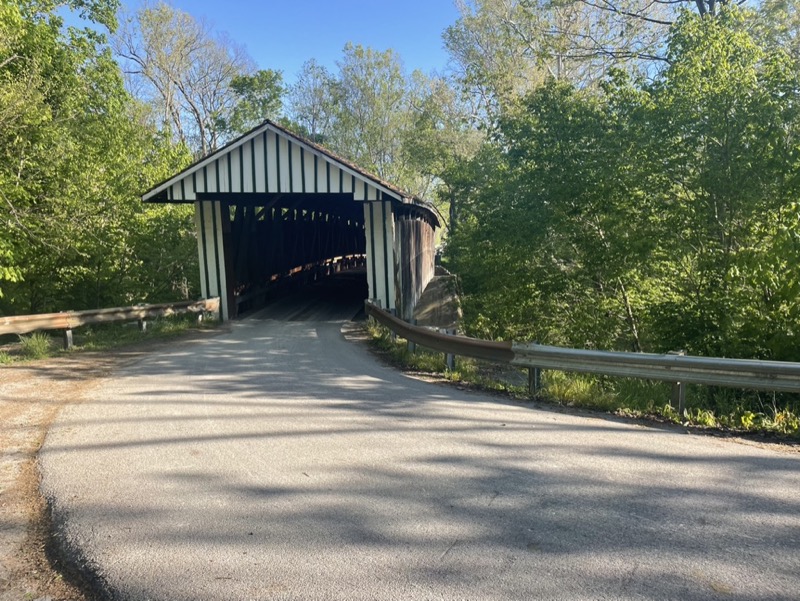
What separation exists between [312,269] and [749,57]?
785 inches

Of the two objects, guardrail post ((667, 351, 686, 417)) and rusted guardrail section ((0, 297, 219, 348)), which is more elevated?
rusted guardrail section ((0, 297, 219, 348))

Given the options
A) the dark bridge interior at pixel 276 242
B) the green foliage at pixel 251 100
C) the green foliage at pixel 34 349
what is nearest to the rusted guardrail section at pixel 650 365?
the green foliage at pixel 34 349

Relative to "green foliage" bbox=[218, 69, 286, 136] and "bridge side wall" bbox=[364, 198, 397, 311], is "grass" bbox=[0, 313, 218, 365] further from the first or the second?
"green foliage" bbox=[218, 69, 286, 136]

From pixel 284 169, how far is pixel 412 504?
11640 mm

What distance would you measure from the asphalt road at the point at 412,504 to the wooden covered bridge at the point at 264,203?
8.71m

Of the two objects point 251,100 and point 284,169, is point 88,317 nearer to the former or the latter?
point 284,169

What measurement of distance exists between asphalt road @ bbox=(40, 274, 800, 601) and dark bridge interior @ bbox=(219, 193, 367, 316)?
1015 centimetres

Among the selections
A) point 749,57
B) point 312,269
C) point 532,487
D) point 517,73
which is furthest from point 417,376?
point 517,73

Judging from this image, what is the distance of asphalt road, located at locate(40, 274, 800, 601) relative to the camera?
2689mm

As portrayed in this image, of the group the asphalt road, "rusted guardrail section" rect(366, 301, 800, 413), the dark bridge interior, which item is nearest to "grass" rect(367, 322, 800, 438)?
"rusted guardrail section" rect(366, 301, 800, 413)

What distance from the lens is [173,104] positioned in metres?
41.3

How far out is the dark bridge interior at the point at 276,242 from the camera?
1634cm

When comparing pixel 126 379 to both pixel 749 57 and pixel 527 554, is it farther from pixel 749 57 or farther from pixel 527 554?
pixel 749 57

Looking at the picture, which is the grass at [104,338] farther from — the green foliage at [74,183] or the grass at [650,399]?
the grass at [650,399]
